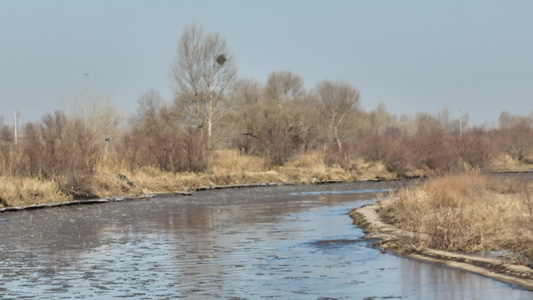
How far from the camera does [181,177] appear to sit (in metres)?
A: 43.5

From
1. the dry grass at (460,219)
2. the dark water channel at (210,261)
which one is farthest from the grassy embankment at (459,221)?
the dark water channel at (210,261)

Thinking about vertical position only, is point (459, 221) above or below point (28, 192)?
below

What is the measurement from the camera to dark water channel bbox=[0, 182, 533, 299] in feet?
37.1

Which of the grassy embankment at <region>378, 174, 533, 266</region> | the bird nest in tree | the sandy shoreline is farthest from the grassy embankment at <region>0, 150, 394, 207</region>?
the sandy shoreline

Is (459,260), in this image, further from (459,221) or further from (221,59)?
(221,59)

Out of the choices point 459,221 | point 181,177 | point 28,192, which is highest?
point 181,177

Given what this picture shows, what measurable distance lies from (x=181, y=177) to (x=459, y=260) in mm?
30704

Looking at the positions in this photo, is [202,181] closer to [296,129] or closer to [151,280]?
[296,129]

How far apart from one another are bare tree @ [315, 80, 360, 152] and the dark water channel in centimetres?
6904

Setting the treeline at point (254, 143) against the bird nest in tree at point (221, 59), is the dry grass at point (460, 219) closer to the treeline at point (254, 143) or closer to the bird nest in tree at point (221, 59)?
the treeline at point (254, 143)

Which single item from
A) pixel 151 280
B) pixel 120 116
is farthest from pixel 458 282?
pixel 120 116

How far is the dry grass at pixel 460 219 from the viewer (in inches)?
590

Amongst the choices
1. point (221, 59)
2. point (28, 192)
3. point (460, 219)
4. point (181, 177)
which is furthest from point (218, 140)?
point (460, 219)

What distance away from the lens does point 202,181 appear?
45344mm
